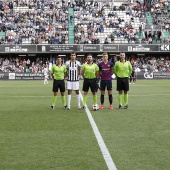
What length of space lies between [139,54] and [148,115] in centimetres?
4608

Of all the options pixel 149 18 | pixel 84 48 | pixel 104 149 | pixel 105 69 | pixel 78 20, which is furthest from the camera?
pixel 149 18

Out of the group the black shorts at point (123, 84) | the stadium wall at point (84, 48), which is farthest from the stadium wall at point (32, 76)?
the black shorts at point (123, 84)

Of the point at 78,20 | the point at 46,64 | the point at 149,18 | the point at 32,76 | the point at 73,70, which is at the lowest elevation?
the point at 32,76

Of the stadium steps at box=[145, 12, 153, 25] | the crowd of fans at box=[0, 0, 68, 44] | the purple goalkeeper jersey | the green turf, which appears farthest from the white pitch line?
the stadium steps at box=[145, 12, 153, 25]

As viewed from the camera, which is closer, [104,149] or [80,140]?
[104,149]

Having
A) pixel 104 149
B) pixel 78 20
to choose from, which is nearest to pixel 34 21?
pixel 78 20

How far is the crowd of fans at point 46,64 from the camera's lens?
56.0m

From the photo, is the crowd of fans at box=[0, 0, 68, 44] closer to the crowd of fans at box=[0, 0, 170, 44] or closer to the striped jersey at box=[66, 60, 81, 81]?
the crowd of fans at box=[0, 0, 170, 44]

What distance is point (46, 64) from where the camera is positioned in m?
57.1

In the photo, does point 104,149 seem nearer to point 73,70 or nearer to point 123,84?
point 73,70

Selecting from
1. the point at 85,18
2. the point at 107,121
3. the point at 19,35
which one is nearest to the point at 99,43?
the point at 85,18

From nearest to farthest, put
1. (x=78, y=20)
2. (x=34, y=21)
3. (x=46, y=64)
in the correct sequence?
(x=46, y=64)
(x=34, y=21)
(x=78, y=20)

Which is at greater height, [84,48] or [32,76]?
[84,48]

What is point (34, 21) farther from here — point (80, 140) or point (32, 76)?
point (80, 140)
